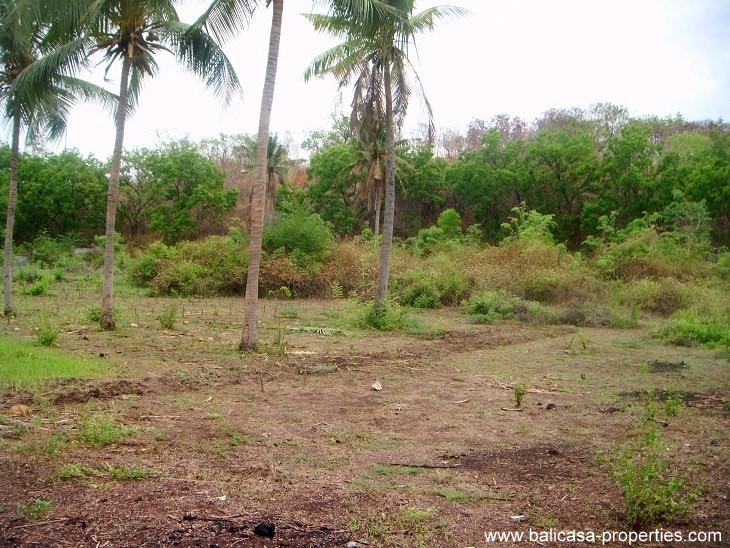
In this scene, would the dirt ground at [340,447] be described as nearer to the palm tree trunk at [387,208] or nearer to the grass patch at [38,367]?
the grass patch at [38,367]

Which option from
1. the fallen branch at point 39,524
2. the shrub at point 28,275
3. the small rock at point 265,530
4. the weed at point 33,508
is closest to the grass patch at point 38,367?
the weed at point 33,508

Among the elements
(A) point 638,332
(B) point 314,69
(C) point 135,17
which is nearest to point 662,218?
(A) point 638,332

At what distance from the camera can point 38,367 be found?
8.23m

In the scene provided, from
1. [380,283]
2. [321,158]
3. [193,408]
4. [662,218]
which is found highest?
[321,158]

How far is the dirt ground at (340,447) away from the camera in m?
3.96

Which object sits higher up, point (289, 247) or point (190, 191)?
point (190, 191)

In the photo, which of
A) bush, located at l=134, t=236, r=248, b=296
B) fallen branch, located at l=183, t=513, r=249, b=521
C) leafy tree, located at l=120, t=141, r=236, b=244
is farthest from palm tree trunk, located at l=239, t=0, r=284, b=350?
leafy tree, located at l=120, t=141, r=236, b=244

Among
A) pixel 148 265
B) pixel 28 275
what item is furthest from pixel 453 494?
pixel 28 275

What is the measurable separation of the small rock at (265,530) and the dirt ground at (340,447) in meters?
0.05

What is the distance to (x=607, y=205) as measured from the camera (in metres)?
36.8

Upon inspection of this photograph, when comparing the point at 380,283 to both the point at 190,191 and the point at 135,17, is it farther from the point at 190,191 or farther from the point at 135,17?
the point at 190,191

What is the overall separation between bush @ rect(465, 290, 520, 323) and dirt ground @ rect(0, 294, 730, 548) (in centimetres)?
612

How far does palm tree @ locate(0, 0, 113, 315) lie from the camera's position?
12203mm

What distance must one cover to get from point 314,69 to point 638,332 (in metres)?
10.8
